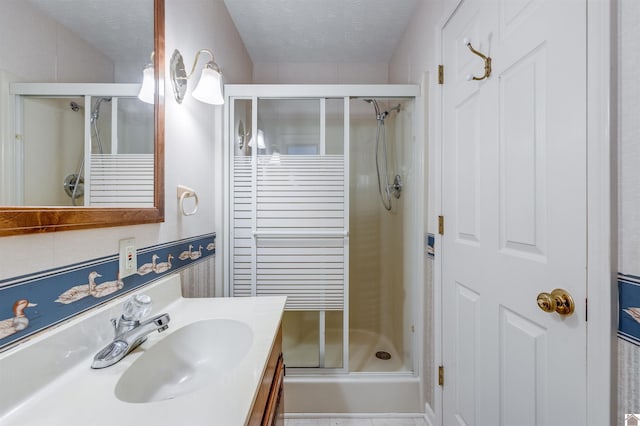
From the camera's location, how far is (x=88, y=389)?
58 centimetres

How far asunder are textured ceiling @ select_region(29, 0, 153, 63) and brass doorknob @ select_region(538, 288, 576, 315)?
4.66 ft

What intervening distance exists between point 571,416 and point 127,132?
59.9 inches

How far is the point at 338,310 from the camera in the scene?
1684 mm

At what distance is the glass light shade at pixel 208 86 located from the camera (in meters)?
1.21

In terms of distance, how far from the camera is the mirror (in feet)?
1.78

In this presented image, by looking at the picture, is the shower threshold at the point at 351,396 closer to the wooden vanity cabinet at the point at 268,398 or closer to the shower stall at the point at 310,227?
the shower stall at the point at 310,227

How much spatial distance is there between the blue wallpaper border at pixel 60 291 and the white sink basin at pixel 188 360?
213 mm

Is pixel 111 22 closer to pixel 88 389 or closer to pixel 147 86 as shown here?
pixel 147 86

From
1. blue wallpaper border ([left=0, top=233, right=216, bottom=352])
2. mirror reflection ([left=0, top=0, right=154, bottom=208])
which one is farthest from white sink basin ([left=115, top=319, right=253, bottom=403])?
mirror reflection ([left=0, top=0, right=154, bottom=208])

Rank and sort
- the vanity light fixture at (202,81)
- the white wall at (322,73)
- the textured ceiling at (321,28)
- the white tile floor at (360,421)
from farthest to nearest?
the white wall at (322,73), the textured ceiling at (321,28), the white tile floor at (360,421), the vanity light fixture at (202,81)

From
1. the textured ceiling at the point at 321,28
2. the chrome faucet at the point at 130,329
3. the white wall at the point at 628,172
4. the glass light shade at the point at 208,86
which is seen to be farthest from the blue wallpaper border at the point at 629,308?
the textured ceiling at the point at 321,28

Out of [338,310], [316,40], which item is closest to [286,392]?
[338,310]

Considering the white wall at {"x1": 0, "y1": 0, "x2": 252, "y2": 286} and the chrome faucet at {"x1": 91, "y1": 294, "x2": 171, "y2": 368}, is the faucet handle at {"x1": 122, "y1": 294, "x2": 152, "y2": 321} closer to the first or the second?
the chrome faucet at {"x1": 91, "y1": 294, "x2": 171, "y2": 368}

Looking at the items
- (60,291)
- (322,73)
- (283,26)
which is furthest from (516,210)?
(322,73)
